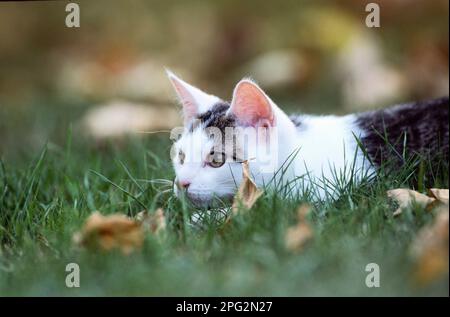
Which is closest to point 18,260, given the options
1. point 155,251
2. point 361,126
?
point 155,251

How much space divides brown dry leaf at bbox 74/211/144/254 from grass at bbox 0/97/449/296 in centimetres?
3

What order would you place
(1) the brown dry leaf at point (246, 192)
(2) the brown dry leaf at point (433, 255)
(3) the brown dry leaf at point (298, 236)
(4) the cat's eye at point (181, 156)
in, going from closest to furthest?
1. (2) the brown dry leaf at point (433, 255)
2. (3) the brown dry leaf at point (298, 236)
3. (1) the brown dry leaf at point (246, 192)
4. (4) the cat's eye at point (181, 156)

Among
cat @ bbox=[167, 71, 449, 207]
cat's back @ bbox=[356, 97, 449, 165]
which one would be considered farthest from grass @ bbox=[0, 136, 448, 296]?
cat's back @ bbox=[356, 97, 449, 165]

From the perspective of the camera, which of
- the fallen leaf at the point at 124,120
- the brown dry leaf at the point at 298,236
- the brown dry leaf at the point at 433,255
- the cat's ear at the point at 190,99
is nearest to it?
the brown dry leaf at the point at 433,255

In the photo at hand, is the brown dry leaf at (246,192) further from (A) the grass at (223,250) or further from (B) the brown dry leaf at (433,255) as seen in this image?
(B) the brown dry leaf at (433,255)

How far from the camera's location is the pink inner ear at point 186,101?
2506mm

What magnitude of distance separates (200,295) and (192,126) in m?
0.89

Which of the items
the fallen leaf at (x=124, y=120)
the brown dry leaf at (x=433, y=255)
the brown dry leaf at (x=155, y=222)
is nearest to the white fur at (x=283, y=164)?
the brown dry leaf at (x=155, y=222)

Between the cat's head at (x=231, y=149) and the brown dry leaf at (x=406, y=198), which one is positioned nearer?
the brown dry leaf at (x=406, y=198)

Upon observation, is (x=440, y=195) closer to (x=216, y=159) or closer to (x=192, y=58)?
(x=216, y=159)

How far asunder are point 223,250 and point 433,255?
0.53 meters

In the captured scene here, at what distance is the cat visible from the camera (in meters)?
2.27

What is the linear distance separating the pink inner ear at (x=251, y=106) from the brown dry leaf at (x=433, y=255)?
75cm

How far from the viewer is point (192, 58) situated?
5430mm
